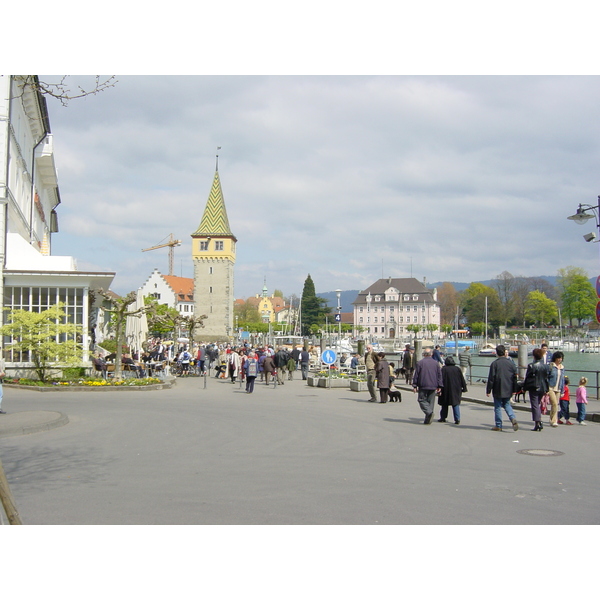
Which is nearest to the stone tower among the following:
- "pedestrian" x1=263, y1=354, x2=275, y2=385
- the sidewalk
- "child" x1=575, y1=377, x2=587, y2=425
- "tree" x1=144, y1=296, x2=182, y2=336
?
"tree" x1=144, y1=296, x2=182, y2=336

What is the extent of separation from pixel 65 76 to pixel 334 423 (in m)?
10.1

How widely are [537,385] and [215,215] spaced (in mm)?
115321

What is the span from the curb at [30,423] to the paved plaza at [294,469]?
117 millimetres

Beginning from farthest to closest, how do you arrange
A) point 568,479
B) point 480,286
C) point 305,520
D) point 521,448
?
point 480,286
point 521,448
point 568,479
point 305,520

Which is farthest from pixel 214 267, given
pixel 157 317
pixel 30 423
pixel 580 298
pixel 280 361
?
pixel 30 423

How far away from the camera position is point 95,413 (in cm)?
1667

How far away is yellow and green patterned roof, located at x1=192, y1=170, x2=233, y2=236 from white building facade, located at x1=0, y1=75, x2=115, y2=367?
8280 cm

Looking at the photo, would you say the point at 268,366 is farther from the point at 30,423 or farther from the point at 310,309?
the point at 310,309

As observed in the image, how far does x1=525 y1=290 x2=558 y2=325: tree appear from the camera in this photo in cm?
14300

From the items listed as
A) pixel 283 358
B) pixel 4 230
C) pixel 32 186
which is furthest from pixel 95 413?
pixel 32 186

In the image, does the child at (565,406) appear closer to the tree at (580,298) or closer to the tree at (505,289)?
the tree at (580,298)

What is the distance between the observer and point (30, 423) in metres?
13.5

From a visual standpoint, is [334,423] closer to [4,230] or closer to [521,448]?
[521,448]

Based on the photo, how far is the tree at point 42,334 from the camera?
23.1 meters
